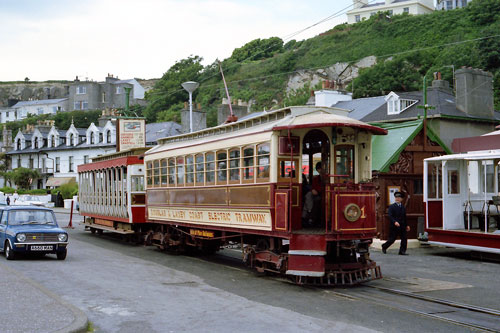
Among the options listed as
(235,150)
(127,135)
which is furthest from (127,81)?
(235,150)

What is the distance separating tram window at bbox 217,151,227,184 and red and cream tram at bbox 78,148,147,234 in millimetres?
6552

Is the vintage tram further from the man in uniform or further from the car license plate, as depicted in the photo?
the man in uniform

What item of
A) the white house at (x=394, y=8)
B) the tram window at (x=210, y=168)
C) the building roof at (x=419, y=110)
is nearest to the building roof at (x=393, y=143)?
the building roof at (x=419, y=110)

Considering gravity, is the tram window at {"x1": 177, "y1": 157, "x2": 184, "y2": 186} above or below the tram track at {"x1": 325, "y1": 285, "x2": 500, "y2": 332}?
above

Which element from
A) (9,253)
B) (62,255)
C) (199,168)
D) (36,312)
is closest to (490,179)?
(199,168)

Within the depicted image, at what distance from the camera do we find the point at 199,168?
15664 millimetres

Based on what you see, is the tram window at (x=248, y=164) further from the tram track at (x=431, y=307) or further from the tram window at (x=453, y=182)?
the tram window at (x=453, y=182)

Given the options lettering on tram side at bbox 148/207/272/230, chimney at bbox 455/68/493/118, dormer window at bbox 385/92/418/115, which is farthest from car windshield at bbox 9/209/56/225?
chimney at bbox 455/68/493/118

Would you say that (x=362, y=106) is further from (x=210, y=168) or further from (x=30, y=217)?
(x=30, y=217)

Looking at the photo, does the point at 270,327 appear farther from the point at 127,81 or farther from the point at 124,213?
the point at 127,81

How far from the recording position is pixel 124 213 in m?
20.7

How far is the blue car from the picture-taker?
1486 cm

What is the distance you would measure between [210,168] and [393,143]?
8340mm

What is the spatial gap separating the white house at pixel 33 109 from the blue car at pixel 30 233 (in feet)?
295
